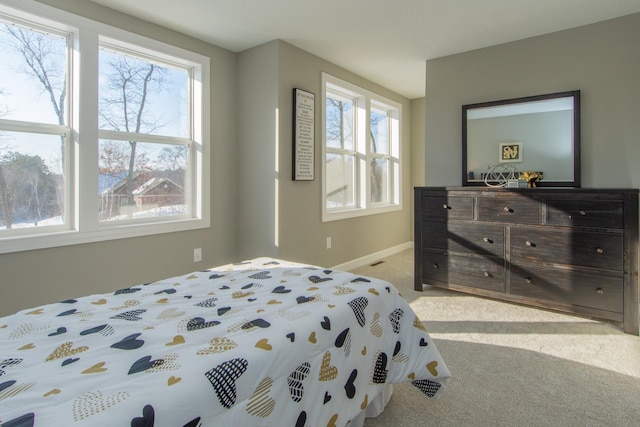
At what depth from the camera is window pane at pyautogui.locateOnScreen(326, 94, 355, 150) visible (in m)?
4.46

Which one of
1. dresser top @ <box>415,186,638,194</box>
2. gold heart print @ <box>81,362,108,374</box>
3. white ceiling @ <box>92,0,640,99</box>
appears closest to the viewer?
gold heart print @ <box>81,362,108,374</box>

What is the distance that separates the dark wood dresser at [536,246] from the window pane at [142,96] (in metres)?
2.45

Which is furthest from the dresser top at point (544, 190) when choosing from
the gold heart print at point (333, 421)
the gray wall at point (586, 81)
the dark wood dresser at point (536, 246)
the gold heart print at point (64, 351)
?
the gold heart print at point (64, 351)

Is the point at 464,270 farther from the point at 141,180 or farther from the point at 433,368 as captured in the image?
the point at 141,180

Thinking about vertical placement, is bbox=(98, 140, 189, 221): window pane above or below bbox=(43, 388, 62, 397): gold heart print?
above

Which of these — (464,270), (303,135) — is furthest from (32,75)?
(464,270)

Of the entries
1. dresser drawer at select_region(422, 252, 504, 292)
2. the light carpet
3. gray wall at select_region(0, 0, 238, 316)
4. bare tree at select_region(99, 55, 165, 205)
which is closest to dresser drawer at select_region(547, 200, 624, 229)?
dresser drawer at select_region(422, 252, 504, 292)

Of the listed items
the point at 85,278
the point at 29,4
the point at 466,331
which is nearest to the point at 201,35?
the point at 29,4

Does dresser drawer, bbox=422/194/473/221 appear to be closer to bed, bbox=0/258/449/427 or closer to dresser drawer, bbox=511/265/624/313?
dresser drawer, bbox=511/265/624/313

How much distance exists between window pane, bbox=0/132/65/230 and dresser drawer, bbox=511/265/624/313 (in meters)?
3.68

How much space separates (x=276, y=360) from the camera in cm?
114

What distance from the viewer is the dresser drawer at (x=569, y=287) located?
107 inches

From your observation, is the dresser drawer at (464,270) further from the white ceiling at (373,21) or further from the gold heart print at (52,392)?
the gold heart print at (52,392)

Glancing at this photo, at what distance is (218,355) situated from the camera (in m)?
1.06
